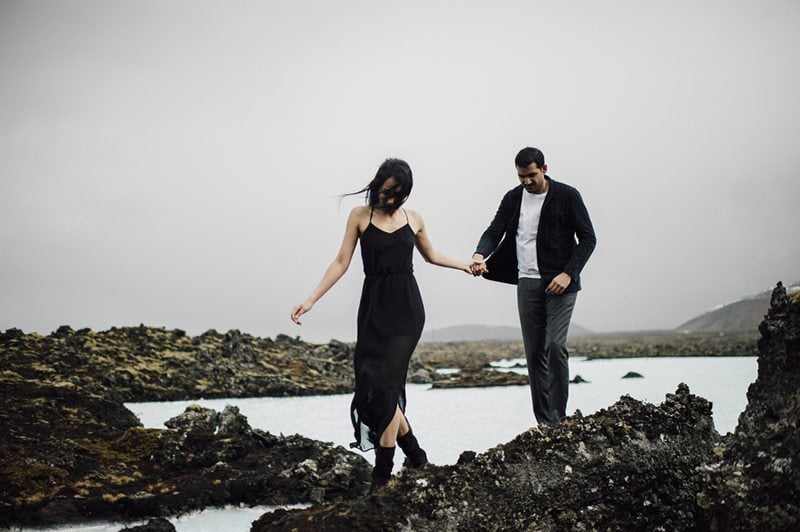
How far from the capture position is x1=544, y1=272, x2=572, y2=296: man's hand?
5031mm

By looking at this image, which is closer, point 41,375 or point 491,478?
point 491,478

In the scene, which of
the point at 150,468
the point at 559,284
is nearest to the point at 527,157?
the point at 559,284

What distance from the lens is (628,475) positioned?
3.39m

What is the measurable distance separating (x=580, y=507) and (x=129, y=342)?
1306 centimetres

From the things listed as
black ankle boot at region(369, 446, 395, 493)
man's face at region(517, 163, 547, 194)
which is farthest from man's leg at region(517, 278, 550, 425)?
black ankle boot at region(369, 446, 395, 493)

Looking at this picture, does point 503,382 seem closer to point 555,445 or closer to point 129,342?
point 129,342

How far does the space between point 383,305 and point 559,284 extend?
1.44 metres

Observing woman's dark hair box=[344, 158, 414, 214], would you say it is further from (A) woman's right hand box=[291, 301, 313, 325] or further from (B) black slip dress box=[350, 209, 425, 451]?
(A) woman's right hand box=[291, 301, 313, 325]

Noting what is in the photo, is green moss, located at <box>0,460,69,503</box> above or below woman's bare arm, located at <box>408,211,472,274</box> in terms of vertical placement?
below

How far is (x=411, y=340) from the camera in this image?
4375mm

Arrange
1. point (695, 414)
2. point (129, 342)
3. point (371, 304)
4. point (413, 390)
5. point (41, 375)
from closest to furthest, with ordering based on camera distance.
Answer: point (695, 414) → point (371, 304) → point (41, 375) → point (413, 390) → point (129, 342)

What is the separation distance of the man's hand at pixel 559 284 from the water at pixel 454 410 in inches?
67.1

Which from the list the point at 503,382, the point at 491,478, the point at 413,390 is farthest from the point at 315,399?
the point at 491,478

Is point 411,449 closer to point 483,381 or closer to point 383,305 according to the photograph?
point 383,305
